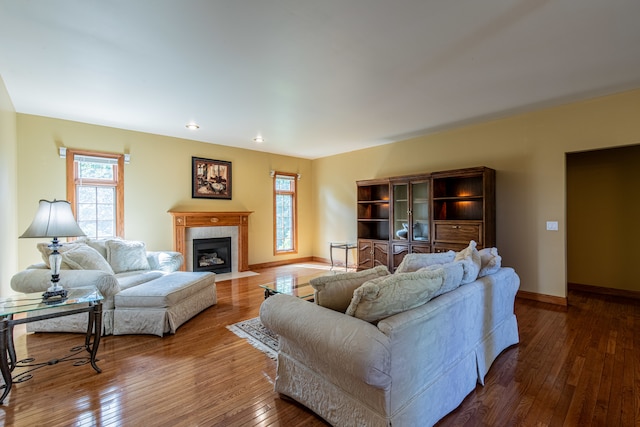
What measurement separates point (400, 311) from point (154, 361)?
2.17 meters

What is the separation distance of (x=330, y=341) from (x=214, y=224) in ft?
15.1

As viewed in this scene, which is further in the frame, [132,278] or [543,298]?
[543,298]

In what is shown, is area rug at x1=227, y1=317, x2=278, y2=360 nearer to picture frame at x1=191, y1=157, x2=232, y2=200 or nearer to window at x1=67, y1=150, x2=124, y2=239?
window at x1=67, y1=150, x2=124, y2=239

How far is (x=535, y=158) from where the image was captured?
160 inches

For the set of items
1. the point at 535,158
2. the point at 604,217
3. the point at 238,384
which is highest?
the point at 535,158

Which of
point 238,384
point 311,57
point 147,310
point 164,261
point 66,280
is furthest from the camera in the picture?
point 164,261

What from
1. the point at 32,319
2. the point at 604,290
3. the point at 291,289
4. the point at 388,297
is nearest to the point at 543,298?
the point at 604,290

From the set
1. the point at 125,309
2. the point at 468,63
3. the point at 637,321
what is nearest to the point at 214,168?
the point at 125,309

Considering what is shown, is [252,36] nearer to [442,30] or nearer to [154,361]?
[442,30]

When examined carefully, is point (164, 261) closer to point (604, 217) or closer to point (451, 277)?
point (451, 277)

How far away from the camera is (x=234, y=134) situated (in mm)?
5105

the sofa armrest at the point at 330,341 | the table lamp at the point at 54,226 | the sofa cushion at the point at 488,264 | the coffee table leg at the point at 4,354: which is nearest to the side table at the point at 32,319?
the coffee table leg at the point at 4,354

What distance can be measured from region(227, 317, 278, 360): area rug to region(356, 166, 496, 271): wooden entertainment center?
282 cm

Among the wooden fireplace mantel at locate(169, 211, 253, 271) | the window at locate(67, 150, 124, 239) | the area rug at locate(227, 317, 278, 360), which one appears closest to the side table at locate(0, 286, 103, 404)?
the area rug at locate(227, 317, 278, 360)
